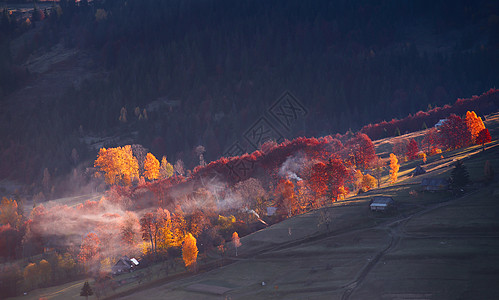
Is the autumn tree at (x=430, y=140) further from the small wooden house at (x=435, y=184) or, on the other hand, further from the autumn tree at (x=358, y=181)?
the small wooden house at (x=435, y=184)

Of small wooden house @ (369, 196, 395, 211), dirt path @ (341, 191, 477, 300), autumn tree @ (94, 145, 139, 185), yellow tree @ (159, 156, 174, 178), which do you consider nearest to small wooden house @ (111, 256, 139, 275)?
dirt path @ (341, 191, 477, 300)

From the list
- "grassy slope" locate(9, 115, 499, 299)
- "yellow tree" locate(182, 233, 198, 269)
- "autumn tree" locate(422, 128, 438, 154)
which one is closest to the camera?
"grassy slope" locate(9, 115, 499, 299)

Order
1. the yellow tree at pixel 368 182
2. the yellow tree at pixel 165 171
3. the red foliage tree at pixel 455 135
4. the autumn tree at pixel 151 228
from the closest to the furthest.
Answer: the autumn tree at pixel 151 228 → the yellow tree at pixel 368 182 → the red foliage tree at pixel 455 135 → the yellow tree at pixel 165 171

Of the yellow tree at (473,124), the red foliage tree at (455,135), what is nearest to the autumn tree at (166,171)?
the red foliage tree at (455,135)

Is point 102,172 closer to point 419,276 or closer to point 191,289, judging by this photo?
point 191,289

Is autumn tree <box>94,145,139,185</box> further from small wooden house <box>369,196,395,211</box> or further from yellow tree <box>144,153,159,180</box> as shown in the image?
small wooden house <box>369,196,395,211</box>

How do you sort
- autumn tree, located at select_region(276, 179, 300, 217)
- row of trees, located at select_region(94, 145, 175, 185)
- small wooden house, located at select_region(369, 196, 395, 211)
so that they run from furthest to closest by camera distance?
row of trees, located at select_region(94, 145, 175, 185) → autumn tree, located at select_region(276, 179, 300, 217) → small wooden house, located at select_region(369, 196, 395, 211)

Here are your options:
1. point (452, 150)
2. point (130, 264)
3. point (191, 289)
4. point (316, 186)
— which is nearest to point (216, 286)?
point (191, 289)
